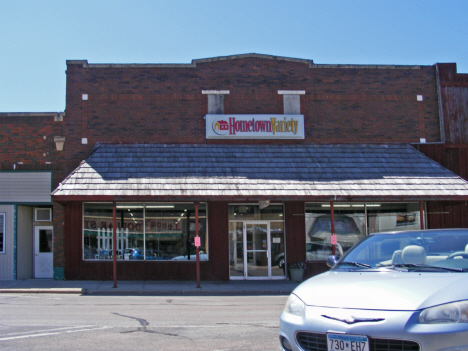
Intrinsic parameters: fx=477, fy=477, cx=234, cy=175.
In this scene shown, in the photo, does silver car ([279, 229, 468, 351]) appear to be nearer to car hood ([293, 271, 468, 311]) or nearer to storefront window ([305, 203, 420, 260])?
car hood ([293, 271, 468, 311])

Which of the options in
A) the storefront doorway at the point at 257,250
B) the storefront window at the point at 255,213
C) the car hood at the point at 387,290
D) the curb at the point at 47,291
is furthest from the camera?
the storefront window at the point at 255,213

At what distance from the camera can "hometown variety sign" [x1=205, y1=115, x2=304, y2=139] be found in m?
17.8

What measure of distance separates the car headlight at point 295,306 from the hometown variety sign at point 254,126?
13.4 meters

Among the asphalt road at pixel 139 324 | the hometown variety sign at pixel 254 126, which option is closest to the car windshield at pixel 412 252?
the asphalt road at pixel 139 324

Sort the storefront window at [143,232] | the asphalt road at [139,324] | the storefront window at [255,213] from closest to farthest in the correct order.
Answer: the asphalt road at [139,324], the storefront window at [143,232], the storefront window at [255,213]

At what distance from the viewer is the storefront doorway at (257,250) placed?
17203mm

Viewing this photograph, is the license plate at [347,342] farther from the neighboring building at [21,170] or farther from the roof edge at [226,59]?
the neighboring building at [21,170]

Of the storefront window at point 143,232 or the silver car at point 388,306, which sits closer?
the silver car at point 388,306

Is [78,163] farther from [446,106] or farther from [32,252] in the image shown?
[446,106]

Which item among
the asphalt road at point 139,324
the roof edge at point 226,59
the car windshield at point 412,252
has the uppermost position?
the roof edge at point 226,59

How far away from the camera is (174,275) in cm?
1675

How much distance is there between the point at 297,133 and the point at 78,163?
26.8ft

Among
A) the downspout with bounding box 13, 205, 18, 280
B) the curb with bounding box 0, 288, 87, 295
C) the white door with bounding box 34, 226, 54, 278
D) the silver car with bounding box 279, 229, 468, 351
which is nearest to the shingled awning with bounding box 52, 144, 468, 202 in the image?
the curb with bounding box 0, 288, 87, 295

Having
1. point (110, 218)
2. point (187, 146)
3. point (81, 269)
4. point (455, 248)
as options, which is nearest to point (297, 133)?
point (187, 146)
